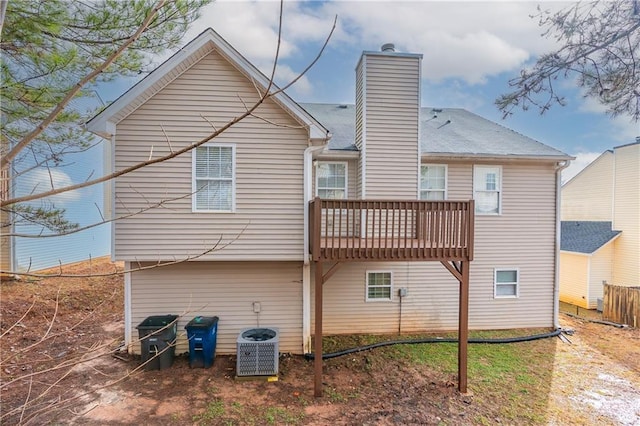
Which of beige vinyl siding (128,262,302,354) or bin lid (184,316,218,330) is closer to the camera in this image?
bin lid (184,316,218,330)

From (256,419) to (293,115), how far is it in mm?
5188

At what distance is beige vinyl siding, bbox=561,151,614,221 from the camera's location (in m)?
14.6

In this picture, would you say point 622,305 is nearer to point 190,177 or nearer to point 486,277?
point 486,277

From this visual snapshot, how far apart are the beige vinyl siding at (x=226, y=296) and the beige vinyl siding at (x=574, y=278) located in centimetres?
1316

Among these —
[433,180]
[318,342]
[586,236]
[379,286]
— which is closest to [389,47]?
[433,180]

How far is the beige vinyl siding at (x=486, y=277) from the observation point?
8141 millimetres

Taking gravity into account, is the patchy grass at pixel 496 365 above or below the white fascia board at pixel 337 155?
below

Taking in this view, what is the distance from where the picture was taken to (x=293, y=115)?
20.3 ft

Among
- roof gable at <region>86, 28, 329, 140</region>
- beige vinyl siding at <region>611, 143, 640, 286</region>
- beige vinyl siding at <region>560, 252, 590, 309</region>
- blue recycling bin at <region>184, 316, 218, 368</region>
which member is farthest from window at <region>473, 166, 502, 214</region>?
beige vinyl siding at <region>611, 143, 640, 286</region>

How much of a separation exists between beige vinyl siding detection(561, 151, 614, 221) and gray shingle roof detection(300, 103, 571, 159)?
28.1 ft

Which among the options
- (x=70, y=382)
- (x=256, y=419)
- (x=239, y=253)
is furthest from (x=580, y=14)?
(x=70, y=382)

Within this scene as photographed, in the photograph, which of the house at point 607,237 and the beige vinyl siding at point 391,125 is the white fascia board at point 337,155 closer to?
the beige vinyl siding at point 391,125

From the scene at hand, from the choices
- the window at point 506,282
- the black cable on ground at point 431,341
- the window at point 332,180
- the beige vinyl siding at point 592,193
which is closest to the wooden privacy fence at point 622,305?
the black cable on ground at point 431,341

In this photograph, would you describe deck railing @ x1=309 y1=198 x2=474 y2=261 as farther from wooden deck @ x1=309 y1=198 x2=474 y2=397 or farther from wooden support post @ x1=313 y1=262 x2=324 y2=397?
wooden support post @ x1=313 y1=262 x2=324 y2=397
